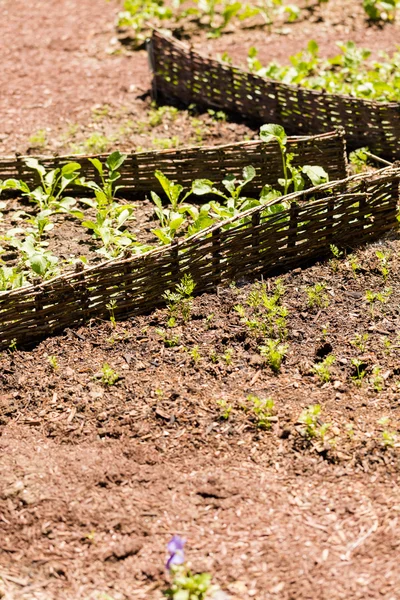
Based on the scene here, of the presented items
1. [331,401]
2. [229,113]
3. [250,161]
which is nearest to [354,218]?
[250,161]

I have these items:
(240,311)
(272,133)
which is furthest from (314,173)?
(240,311)

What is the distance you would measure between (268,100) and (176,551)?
662 cm

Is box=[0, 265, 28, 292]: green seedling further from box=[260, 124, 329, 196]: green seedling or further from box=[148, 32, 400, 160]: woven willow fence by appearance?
box=[148, 32, 400, 160]: woven willow fence

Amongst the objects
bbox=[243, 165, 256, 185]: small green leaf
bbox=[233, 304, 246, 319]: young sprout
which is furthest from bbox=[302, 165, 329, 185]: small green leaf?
bbox=[233, 304, 246, 319]: young sprout

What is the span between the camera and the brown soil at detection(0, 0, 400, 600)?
4.90m

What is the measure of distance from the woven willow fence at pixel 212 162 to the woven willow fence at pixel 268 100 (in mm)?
898

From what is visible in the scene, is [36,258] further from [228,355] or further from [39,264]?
[228,355]

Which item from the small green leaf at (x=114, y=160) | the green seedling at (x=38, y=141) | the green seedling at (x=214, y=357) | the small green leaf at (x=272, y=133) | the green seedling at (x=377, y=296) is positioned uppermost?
the small green leaf at (x=272, y=133)

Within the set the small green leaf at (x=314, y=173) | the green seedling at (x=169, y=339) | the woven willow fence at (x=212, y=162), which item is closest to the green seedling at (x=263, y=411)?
the green seedling at (x=169, y=339)

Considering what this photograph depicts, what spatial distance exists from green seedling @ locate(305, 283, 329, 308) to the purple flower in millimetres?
2745

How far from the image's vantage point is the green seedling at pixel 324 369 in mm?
6188

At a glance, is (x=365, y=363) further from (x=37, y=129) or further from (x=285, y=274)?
(x=37, y=129)

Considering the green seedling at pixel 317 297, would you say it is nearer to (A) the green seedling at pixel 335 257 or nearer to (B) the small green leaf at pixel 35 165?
(A) the green seedling at pixel 335 257

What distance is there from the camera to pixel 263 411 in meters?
5.89
